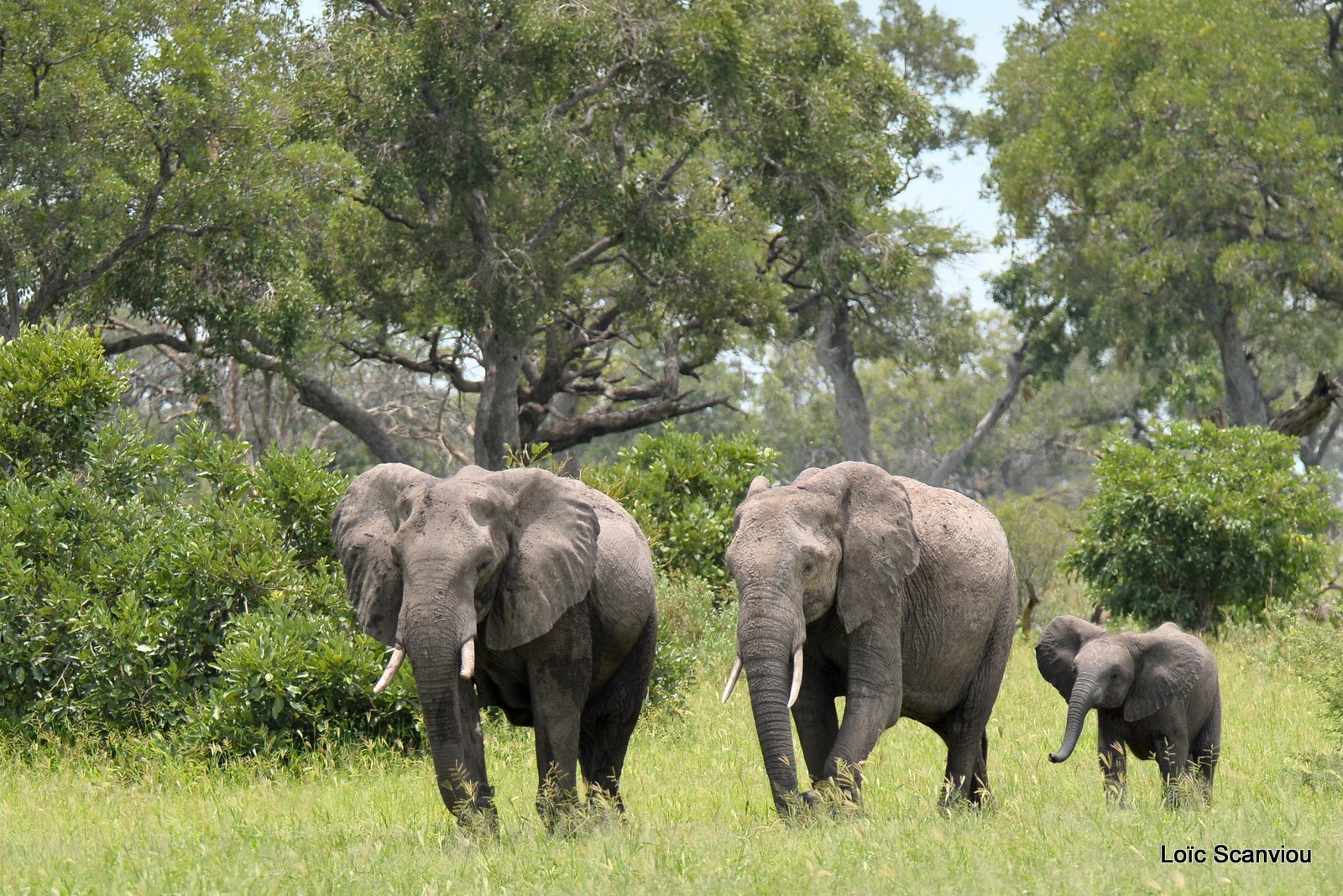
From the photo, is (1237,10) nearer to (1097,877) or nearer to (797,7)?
(797,7)

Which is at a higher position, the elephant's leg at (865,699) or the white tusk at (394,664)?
the white tusk at (394,664)

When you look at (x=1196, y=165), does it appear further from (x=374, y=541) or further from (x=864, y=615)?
(x=374, y=541)

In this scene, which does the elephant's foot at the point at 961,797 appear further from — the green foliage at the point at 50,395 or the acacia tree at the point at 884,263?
the acacia tree at the point at 884,263

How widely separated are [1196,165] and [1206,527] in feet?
34.8

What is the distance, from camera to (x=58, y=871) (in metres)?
6.58

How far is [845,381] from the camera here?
34.8 meters

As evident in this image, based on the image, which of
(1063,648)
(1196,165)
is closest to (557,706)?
(1063,648)

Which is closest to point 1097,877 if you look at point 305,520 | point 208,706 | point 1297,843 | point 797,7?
point 1297,843

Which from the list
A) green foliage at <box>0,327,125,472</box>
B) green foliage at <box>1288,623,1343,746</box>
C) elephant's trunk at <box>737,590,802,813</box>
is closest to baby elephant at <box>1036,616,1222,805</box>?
green foliage at <box>1288,623,1343,746</box>

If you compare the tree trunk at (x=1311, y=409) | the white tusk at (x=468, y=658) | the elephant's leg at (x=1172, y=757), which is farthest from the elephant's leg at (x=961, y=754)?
the tree trunk at (x=1311, y=409)

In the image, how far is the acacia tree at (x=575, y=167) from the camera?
21.3m

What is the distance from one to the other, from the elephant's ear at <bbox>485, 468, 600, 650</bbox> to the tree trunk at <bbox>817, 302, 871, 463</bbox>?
25906 millimetres

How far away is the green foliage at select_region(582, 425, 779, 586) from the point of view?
52.9 ft

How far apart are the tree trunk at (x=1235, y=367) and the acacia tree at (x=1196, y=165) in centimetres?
3
